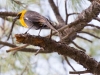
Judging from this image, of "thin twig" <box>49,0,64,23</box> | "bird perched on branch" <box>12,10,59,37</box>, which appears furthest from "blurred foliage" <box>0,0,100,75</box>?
"bird perched on branch" <box>12,10,59,37</box>

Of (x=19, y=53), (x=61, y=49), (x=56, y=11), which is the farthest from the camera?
(x=19, y=53)

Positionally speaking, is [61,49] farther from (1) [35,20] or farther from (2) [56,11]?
(2) [56,11]

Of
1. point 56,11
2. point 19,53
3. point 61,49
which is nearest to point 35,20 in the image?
point 61,49

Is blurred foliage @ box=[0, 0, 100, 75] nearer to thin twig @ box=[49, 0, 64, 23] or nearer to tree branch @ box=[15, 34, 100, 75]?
thin twig @ box=[49, 0, 64, 23]

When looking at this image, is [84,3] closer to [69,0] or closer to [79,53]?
[69,0]

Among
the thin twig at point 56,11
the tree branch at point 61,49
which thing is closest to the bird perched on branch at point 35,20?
the tree branch at point 61,49

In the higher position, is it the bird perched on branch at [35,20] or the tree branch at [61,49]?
the bird perched on branch at [35,20]

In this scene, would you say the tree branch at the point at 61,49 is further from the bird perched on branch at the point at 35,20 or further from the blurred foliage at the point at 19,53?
the blurred foliage at the point at 19,53

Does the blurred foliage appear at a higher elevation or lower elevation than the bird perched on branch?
lower

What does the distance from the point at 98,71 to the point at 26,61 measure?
1.91 ft

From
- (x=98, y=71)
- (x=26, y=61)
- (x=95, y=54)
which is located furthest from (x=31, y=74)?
(x=98, y=71)

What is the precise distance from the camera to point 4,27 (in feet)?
3.71

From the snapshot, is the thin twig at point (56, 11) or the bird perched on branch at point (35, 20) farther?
the thin twig at point (56, 11)

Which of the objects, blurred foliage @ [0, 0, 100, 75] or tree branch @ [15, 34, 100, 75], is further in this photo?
blurred foliage @ [0, 0, 100, 75]
